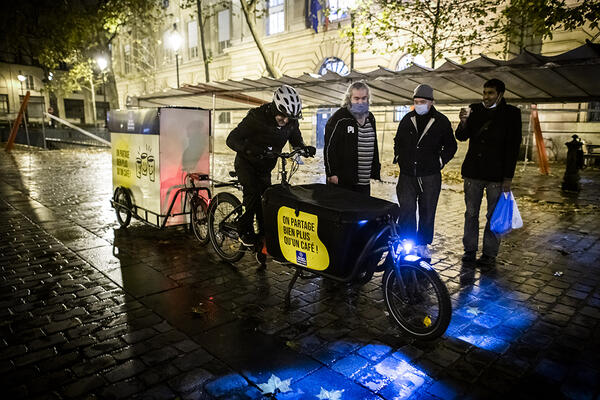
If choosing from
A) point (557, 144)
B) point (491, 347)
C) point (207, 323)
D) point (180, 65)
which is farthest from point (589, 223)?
point (180, 65)

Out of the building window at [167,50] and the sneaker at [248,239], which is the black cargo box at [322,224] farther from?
the building window at [167,50]

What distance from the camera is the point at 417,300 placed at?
3486 mm

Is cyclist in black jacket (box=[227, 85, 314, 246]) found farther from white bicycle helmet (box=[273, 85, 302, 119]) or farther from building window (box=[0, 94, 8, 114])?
building window (box=[0, 94, 8, 114])

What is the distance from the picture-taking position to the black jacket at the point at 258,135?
15.2 feet

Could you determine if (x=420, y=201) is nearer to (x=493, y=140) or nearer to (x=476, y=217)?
(x=476, y=217)

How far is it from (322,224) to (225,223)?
2236 mm

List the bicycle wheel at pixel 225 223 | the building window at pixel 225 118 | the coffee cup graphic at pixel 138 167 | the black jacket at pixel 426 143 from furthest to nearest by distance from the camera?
the building window at pixel 225 118, the coffee cup graphic at pixel 138 167, the bicycle wheel at pixel 225 223, the black jacket at pixel 426 143

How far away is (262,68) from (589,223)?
2242cm

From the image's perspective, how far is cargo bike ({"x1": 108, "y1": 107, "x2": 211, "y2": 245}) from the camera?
5902 millimetres

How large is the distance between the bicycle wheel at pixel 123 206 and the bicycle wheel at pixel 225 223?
6.16ft

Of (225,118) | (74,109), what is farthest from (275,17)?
(74,109)

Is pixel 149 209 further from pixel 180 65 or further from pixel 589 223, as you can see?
pixel 180 65

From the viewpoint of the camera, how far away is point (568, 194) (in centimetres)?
1050

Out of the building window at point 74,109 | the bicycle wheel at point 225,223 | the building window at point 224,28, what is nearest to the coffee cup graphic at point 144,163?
the bicycle wheel at point 225,223
